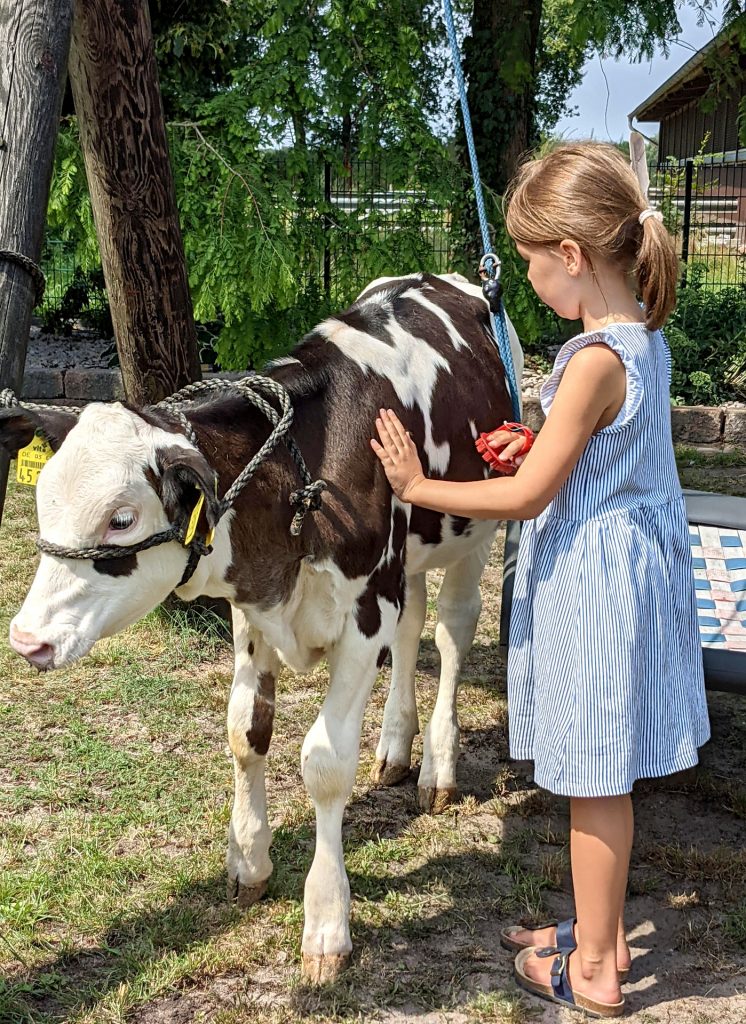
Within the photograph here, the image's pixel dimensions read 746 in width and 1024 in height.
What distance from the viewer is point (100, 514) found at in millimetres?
2283

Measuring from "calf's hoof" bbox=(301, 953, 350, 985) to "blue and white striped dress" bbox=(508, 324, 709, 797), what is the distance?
74cm

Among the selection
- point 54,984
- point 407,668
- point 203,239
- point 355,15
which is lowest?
point 54,984

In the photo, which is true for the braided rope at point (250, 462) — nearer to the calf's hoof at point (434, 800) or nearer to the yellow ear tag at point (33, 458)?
the yellow ear tag at point (33, 458)

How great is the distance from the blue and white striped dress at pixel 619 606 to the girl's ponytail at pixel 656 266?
8cm

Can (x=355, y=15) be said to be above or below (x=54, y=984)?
above

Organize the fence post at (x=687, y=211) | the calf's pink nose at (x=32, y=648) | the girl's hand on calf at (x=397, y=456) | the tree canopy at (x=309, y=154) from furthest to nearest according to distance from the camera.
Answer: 1. the fence post at (x=687, y=211)
2. the tree canopy at (x=309, y=154)
3. the girl's hand on calf at (x=397, y=456)
4. the calf's pink nose at (x=32, y=648)

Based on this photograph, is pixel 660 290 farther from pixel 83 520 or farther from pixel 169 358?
pixel 169 358

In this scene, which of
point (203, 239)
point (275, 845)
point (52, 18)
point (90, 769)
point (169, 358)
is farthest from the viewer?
point (203, 239)

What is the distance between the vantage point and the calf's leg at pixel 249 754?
3.16 metres

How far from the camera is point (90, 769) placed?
3.93 m

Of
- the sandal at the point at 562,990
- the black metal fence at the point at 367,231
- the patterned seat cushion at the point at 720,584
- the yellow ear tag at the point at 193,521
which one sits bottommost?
the sandal at the point at 562,990

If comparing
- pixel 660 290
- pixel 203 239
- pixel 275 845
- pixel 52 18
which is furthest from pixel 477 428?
pixel 203 239

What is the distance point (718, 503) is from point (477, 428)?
105 cm

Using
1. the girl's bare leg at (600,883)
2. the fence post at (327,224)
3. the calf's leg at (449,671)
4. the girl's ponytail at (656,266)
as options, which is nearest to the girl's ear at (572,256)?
the girl's ponytail at (656,266)
